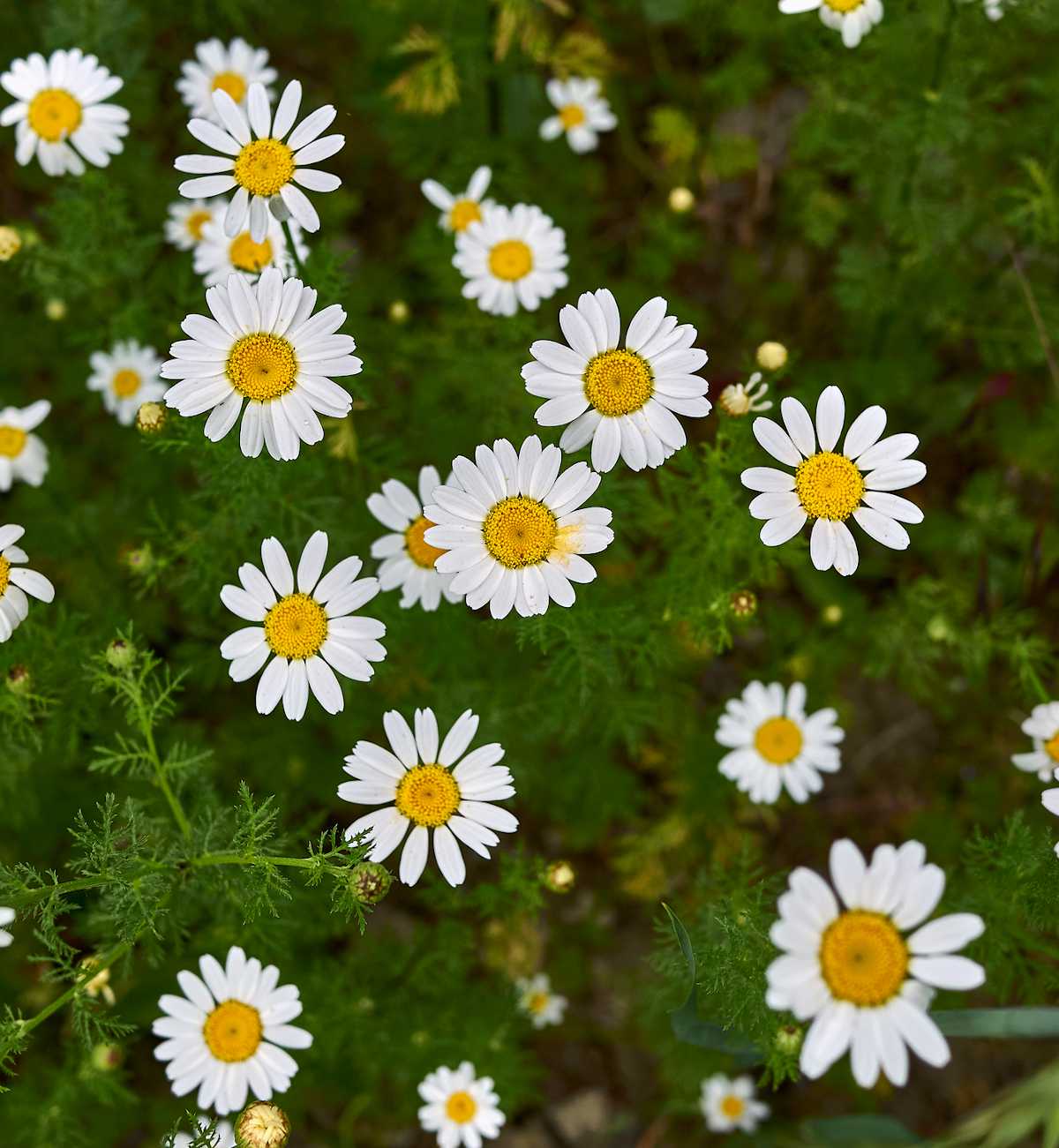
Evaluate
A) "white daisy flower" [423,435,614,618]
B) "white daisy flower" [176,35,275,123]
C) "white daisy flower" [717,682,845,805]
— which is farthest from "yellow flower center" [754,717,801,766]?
"white daisy flower" [176,35,275,123]

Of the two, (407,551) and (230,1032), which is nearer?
(230,1032)

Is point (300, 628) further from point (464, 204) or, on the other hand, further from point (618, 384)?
point (464, 204)

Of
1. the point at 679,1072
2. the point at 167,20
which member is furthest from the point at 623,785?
the point at 167,20

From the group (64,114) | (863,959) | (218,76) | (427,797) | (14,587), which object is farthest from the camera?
(218,76)

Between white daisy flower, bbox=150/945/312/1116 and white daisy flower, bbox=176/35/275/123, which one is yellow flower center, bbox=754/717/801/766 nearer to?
white daisy flower, bbox=150/945/312/1116

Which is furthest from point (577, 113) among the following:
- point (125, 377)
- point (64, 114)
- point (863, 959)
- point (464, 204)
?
point (863, 959)

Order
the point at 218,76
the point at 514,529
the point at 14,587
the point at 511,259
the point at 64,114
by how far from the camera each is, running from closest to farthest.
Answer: the point at 514,529 → the point at 14,587 → the point at 64,114 → the point at 511,259 → the point at 218,76

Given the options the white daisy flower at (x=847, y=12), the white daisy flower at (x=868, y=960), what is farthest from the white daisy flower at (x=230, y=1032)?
the white daisy flower at (x=847, y=12)
